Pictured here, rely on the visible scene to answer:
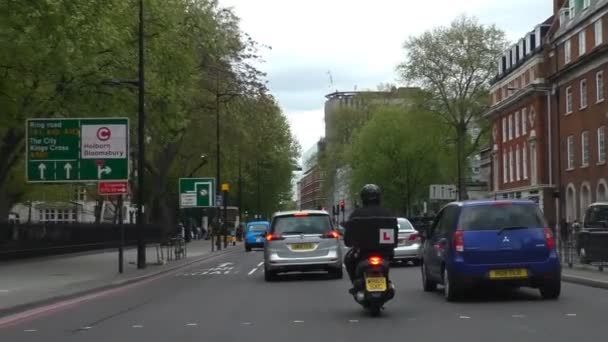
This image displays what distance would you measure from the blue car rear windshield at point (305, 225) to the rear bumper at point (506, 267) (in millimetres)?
7293

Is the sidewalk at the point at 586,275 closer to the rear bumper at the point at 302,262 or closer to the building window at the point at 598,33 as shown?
the rear bumper at the point at 302,262

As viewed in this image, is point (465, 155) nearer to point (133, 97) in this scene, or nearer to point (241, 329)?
point (133, 97)

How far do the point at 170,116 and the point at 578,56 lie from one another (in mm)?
33034

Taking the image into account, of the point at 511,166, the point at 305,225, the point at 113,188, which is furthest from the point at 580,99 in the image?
the point at 305,225

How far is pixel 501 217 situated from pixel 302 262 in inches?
298

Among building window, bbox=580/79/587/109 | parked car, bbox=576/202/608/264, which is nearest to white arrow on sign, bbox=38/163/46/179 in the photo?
parked car, bbox=576/202/608/264

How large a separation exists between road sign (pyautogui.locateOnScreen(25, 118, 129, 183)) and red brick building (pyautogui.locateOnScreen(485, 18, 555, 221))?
38.3 m

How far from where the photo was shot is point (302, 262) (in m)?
21.5

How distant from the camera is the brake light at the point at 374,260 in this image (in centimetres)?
1262

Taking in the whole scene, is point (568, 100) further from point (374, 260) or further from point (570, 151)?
point (374, 260)

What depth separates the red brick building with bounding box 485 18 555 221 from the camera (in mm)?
64938

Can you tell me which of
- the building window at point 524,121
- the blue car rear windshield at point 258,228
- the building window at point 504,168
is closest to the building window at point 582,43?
the building window at point 524,121

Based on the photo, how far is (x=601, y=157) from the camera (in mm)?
53500

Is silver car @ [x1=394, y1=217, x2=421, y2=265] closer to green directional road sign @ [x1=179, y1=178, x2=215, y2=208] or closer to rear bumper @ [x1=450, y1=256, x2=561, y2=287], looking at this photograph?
rear bumper @ [x1=450, y1=256, x2=561, y2=287]
